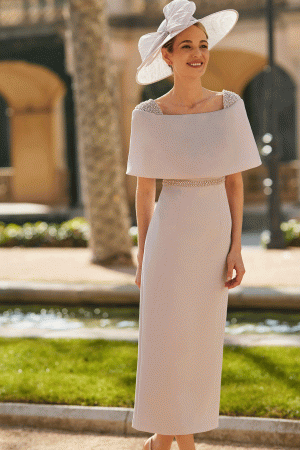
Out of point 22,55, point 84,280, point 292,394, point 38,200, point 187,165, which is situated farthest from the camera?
point 38,200

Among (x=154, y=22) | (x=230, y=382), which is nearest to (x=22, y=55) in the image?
(x=154, y=22)

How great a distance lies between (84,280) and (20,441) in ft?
14.5

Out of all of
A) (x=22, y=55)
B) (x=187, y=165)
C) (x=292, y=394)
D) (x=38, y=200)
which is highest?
(x=22, y=55)

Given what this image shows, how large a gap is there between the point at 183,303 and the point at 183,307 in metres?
0.02

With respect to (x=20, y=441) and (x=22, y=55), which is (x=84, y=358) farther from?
(x=22, y=55)

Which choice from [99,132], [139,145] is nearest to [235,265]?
[139,145]

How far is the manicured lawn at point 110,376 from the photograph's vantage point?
4043 mm

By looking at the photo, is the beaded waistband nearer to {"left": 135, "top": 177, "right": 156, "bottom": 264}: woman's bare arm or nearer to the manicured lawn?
{"left": 135, "top": 177, "right": 156, "bottom": 264}: woman's bare arm

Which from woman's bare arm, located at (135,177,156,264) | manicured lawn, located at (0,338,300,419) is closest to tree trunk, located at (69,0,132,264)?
manicured lawn, located at (0,338,300,419)

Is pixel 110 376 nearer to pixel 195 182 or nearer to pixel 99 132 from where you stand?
pixel 195 182

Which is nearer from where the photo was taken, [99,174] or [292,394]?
[292,394]

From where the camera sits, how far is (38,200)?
1952 cm

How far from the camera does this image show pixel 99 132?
30.6 ft

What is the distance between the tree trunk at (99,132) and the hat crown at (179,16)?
6.51 meters
